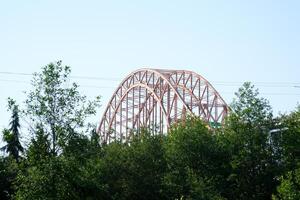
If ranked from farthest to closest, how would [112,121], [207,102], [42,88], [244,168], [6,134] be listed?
[112,121], [207,102], [244,168], [42,88], [6,134]

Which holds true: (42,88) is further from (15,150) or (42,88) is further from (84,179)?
(15,150)

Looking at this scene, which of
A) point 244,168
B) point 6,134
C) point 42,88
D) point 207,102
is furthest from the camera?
point 207,102

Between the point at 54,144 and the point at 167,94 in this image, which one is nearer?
the point at 54,144

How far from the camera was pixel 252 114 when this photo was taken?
118ft

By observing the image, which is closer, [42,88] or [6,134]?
[6,134]

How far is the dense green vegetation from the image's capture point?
2978 centimetres

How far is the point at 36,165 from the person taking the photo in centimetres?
2973

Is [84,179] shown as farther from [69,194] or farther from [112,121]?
[112,121]

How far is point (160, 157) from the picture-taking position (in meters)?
37.3

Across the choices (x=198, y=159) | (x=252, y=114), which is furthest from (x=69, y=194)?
(x=252, y=114)

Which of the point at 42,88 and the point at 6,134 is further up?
the point at 42,88

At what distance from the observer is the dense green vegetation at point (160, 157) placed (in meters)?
29.8

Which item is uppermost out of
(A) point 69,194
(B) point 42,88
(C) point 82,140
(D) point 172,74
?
(D) point 172,74

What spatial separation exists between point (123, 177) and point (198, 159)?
15.8 feet
